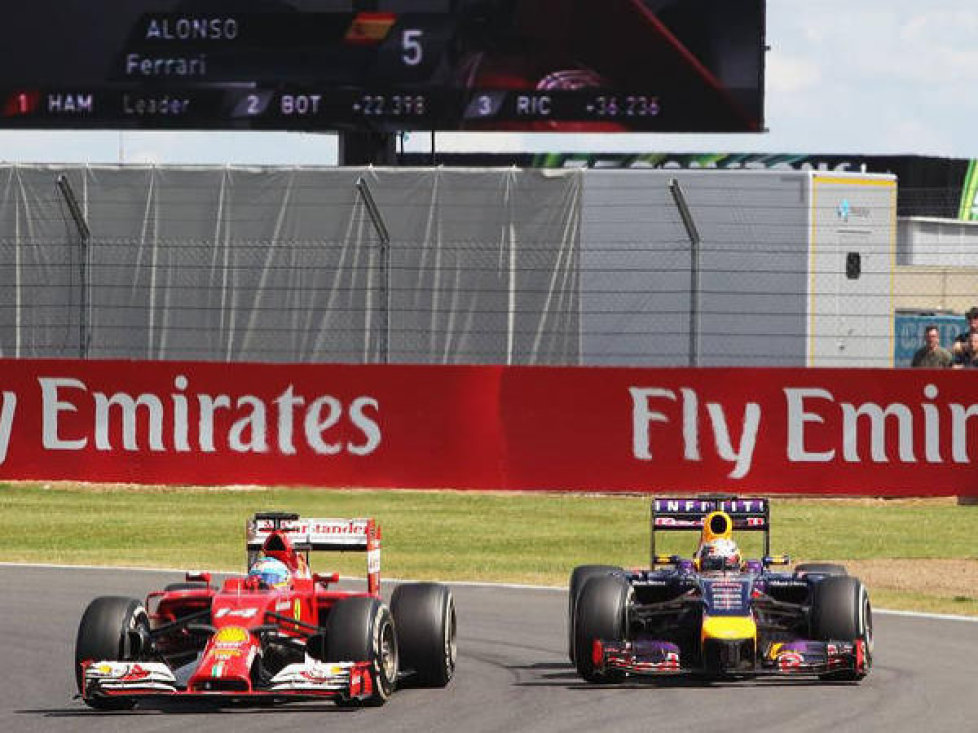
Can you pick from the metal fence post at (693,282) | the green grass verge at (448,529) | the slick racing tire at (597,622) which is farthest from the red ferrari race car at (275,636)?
the metal fence post at (693,282)

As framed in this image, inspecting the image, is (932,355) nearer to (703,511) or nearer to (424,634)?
(703,511)

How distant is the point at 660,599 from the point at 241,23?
19.2 metres

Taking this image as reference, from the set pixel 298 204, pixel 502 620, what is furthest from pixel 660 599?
pixel 298 204

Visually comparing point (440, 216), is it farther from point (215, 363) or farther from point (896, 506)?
point (896, 506)

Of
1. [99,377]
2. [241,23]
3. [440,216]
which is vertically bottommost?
[99,377]

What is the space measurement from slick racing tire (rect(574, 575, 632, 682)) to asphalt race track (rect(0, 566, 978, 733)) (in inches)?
5.1

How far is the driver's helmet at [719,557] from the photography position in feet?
42.9

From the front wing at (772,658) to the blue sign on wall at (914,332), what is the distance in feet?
118

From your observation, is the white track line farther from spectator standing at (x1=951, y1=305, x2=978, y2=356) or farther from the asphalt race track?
spectator standing at (x1=951, y1=305, x2=978, y2=356)

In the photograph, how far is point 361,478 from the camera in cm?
2419

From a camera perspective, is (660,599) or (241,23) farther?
(241,23)

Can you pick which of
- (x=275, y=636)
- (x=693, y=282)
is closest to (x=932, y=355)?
(x=693, y=282)

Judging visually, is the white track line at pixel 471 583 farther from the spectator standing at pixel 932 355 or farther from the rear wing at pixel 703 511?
the spectator standing at pixel 932 355

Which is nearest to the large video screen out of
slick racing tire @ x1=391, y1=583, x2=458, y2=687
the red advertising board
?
the red advertising board
